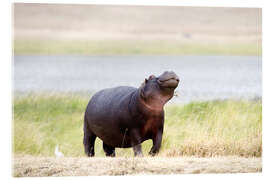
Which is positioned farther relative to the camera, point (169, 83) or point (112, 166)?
point (112, 166)

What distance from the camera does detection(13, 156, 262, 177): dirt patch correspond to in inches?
323

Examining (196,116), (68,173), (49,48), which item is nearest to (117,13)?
(49,48)

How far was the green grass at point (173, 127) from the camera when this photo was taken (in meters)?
9.35

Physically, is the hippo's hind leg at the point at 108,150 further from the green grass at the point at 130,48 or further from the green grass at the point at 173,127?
the green grass at the point at 130,48

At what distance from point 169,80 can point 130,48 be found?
135 inches

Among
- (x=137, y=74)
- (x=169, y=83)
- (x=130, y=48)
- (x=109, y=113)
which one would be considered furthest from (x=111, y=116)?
(x=137, y=74)

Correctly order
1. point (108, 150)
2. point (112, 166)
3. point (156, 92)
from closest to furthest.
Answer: point (112, 166) < point (156, 92) < point (108, 150)

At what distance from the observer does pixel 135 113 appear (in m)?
8.50

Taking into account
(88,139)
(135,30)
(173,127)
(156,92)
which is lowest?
(88,139)

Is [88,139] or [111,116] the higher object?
[111,116]

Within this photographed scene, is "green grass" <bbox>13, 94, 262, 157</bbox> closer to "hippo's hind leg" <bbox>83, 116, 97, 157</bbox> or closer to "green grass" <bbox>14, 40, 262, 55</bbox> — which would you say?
"hippo's hind leg" <bbox>83, 116, 97, 157</bbox>

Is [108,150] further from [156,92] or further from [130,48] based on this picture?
[130,48]

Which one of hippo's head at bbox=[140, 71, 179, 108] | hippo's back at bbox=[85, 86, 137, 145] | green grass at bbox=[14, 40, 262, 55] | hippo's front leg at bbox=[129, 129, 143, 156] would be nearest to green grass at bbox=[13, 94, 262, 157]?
hippo's front leg at bbox=[129, 129, 143, 156]

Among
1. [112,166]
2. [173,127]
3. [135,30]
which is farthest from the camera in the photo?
[173,127]
